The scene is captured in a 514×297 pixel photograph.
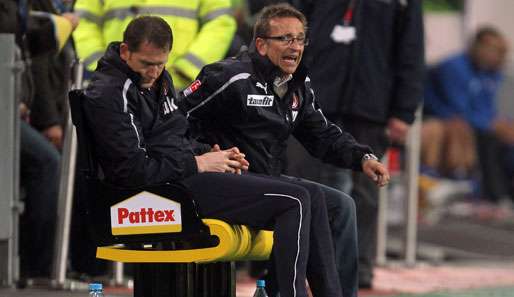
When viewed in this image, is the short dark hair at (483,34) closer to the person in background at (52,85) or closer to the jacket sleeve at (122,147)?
the person in background at (52,85)

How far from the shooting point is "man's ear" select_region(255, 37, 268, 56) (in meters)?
7.82

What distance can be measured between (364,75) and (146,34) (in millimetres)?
3009

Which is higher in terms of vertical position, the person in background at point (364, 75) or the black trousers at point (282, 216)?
the person in background at point (364, 75)

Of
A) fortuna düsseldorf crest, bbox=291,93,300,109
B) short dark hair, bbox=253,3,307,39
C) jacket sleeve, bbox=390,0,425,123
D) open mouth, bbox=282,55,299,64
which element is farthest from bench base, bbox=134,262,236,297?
jacket sleeve, bbox=390,0,425,123

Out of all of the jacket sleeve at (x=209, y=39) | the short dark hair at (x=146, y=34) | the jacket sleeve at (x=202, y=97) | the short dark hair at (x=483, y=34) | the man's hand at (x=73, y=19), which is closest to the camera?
the short dark hair at (x=146, y=34)

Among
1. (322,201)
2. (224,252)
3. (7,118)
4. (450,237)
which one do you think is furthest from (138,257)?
(450,237)

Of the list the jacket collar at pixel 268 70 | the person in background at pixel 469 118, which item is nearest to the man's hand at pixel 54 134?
the jacket collar at pixel 268 70

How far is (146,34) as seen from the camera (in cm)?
716

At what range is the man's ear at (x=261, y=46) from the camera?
25.7 feet

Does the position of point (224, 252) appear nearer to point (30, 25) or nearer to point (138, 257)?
point (138, 257)

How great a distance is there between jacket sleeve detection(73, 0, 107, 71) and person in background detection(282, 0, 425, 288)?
3.88 feet

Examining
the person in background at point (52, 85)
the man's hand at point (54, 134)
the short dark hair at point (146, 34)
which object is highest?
the short dark hair at point (146, 34)

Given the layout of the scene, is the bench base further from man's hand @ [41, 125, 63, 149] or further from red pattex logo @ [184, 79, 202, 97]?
man's hand @ [41, 125, 63, 149]

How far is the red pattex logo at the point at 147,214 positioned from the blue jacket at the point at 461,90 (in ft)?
32.5
